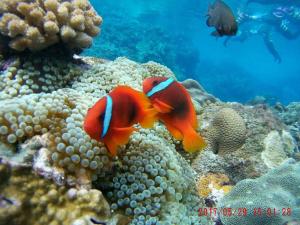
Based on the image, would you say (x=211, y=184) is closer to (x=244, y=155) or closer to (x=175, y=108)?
(x=244, y=155)

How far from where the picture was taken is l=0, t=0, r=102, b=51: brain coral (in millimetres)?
3395

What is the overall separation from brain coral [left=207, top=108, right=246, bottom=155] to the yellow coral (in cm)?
46

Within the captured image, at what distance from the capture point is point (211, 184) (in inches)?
155

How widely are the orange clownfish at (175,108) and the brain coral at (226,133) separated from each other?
204 cm

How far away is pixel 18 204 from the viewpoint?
77.9 inches

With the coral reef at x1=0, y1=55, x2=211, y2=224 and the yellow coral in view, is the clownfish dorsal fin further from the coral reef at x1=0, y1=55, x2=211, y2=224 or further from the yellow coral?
the yellow coral

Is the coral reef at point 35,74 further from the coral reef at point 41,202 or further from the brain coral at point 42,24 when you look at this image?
the coral reef at point 41,202

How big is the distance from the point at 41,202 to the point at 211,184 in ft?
7.85

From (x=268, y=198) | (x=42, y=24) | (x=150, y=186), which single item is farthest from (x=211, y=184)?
(x=42, y=24)

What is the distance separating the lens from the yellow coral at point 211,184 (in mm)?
3840

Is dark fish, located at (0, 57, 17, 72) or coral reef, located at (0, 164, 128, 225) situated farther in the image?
dark fish, located at (0, 57, 17, 72)

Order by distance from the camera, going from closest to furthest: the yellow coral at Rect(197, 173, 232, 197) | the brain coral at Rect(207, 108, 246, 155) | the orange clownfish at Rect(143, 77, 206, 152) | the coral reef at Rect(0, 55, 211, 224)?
the coral reef at Rect(0, 55, 211, 224) < the orange clownfish at Rect(143, 77, 206, 152) < the yellow coral at Rect(197, 173, 232, 197) < the brain coral at Rect(207, 108, 246, 155)

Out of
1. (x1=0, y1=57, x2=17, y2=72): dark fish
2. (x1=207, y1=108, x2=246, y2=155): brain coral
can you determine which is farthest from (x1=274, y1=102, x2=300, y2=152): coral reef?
(x1=0, y1=57, x2=17, y2=72): dark fish
